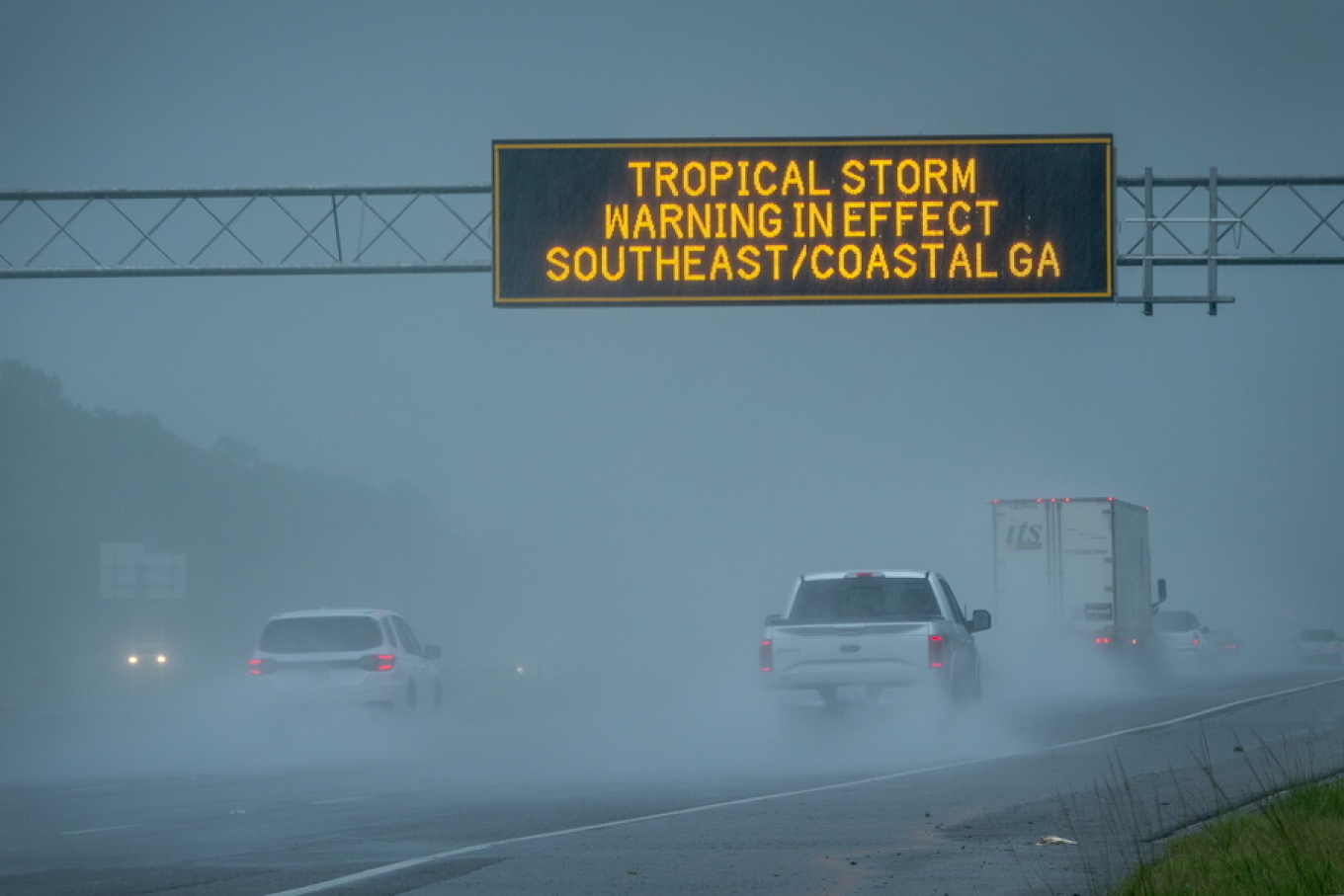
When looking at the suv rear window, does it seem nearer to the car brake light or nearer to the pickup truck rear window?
the pickup truck rear window

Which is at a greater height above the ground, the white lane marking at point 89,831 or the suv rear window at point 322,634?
the suv rear window at point 322,634

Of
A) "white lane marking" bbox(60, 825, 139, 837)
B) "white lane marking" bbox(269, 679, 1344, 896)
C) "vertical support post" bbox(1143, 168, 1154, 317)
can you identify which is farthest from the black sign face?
"white lane marking" bbox(60, 825, 139, 837)

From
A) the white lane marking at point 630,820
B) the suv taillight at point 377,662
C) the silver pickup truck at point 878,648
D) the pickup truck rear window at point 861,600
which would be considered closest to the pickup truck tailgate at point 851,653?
the silver pickup truck at point 878,648

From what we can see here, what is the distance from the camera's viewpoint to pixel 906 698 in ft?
78.8

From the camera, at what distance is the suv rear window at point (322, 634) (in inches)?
1000

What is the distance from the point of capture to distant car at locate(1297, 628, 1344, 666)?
75.7 meters

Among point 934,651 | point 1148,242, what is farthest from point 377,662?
point 1148,242

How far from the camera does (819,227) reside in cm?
2209

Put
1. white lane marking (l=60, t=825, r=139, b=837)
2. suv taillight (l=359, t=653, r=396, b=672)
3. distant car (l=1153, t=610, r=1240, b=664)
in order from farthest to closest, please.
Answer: distant car (l=1153, t=610, r=1240, b=664), suv taillight (l=359, t=653, r=396, b=672), white lane marking (l=60, t=825, r=139, b=837)

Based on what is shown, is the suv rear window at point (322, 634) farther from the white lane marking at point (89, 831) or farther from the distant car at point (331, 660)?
the white lane marking at point (89, 831)

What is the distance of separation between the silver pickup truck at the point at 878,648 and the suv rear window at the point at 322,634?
490 centimetres

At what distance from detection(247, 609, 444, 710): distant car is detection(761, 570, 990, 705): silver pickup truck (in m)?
4.68

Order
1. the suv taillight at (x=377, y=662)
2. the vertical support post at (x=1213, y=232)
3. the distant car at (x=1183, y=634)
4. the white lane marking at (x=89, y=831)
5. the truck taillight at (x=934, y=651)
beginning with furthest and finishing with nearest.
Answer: the distant car at (x=1183, y=634) < the suv taillight at (x=377, y=662) < the truck taillight at (x=934, y=651) < the vertical support post at (x=1213, y=232) < the white lane marking at (x=89, y=831)

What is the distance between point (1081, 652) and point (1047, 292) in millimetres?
22807
